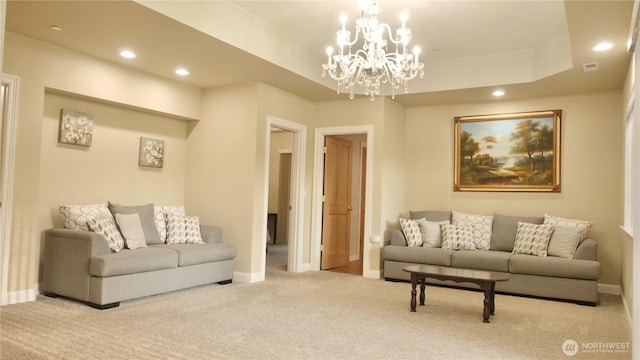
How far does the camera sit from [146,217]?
532 cm

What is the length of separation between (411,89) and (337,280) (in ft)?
9.00

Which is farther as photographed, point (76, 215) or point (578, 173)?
point (578, 173)

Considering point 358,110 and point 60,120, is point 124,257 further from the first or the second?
point 358,110

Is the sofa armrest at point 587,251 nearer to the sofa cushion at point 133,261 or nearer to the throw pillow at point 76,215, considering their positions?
the sofa cushion at point 133,261

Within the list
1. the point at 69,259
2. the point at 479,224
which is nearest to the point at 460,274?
the point at 479,224

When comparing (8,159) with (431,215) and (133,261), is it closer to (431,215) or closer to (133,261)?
(133,261)

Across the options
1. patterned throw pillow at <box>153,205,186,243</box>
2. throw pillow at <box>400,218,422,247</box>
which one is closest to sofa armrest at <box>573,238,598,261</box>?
throw pillow at <box>400,218,422,247</box>

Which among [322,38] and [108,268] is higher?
[322,38]

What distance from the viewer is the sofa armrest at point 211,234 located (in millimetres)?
5684

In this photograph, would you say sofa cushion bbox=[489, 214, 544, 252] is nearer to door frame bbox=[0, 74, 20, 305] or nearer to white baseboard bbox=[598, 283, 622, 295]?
white baseboard bbox=[598, 283, 622, 295]

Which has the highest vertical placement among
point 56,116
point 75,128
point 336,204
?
point 56,116

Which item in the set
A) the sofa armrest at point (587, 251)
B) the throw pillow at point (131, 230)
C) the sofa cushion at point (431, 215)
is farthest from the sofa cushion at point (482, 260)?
the throw pillow at point (131, 230)

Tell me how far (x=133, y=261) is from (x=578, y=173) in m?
5.37

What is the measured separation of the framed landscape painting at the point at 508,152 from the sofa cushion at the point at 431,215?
1.60ft
